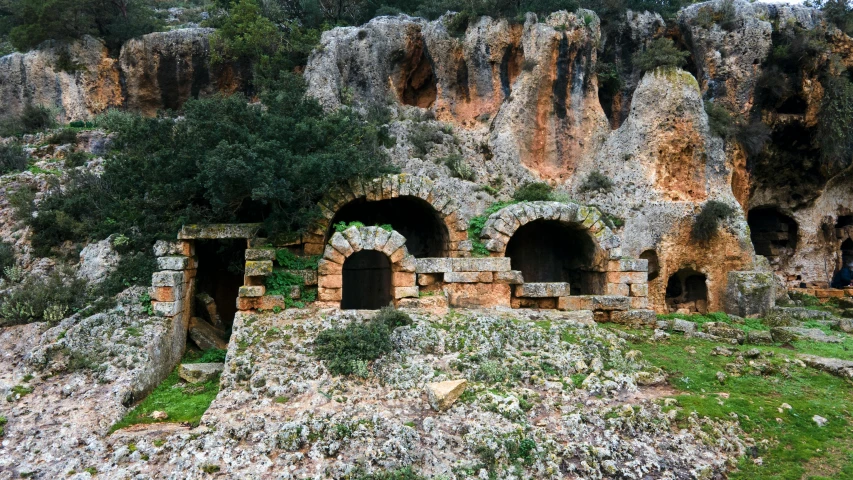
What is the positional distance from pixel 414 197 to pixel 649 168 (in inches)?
371

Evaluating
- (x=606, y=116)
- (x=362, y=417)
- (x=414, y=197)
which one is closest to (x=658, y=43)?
(x=606, y=116)

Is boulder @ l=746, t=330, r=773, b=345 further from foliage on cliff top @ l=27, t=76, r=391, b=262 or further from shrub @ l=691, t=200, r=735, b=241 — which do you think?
foliage on cliff top @ l=27, t=76, r=391, b=262

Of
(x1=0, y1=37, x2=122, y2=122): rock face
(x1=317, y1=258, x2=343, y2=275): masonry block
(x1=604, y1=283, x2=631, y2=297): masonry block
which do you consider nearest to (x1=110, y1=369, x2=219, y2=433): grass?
(x1=317, y1=258, x2=343, y2=275): masonry block

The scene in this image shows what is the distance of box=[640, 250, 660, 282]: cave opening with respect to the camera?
659 inches

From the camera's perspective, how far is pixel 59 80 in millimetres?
20031

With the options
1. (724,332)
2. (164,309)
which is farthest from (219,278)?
(724,332)

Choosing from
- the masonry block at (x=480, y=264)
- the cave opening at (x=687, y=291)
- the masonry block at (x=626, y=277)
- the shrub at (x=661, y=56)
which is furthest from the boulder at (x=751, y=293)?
the masonry block at (x=480, y=264)

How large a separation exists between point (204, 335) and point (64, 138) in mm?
11020

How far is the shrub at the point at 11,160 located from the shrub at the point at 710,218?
20493 millimetres

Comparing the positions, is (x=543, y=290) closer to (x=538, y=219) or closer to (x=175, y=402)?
(x=538, y=219)

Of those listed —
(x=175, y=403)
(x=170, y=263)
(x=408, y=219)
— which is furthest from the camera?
(x=408, y=219)

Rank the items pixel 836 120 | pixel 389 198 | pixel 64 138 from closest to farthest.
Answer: pixel 389 198 → pixel 64 138 → pixel 836 120

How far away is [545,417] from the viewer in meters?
7.08

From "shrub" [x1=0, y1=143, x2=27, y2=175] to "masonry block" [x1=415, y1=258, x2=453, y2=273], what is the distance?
12241 millimetres
